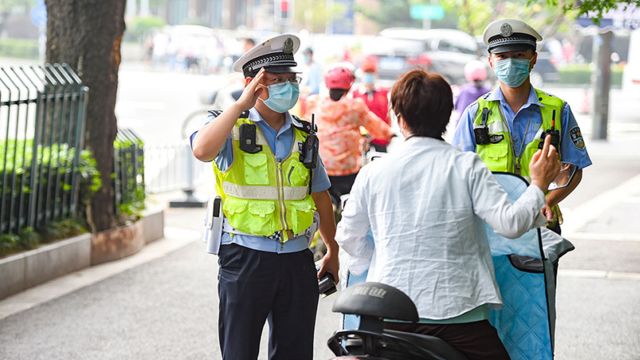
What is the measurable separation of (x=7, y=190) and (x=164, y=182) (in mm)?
7351

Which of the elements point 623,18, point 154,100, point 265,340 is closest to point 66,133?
point 265,340

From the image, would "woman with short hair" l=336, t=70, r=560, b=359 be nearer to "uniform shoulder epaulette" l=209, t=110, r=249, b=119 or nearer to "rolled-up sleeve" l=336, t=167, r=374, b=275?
"rolled-up sleeve" l=336, t=167, r=374, b=275

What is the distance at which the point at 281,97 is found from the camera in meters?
5.14

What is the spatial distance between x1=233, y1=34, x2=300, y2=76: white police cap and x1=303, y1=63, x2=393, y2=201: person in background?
485cm

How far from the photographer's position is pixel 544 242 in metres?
4.88

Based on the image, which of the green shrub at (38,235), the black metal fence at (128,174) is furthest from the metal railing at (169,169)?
the green shrub at (38,235)

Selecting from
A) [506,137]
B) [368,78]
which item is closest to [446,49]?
[368,78]

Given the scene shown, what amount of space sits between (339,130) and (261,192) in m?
5.13

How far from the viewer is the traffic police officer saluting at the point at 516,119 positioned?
5832 mm

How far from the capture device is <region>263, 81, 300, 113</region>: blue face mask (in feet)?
16.9

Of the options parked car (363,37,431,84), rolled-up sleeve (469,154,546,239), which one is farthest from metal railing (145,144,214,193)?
parked car (363,37,431,84)

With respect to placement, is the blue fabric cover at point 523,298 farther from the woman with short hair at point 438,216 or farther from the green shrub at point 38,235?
the green shrub at point 38,235

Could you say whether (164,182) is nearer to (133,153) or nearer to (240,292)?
(133,153)

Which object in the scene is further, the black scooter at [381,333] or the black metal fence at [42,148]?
the black metal fence at [42,148]
